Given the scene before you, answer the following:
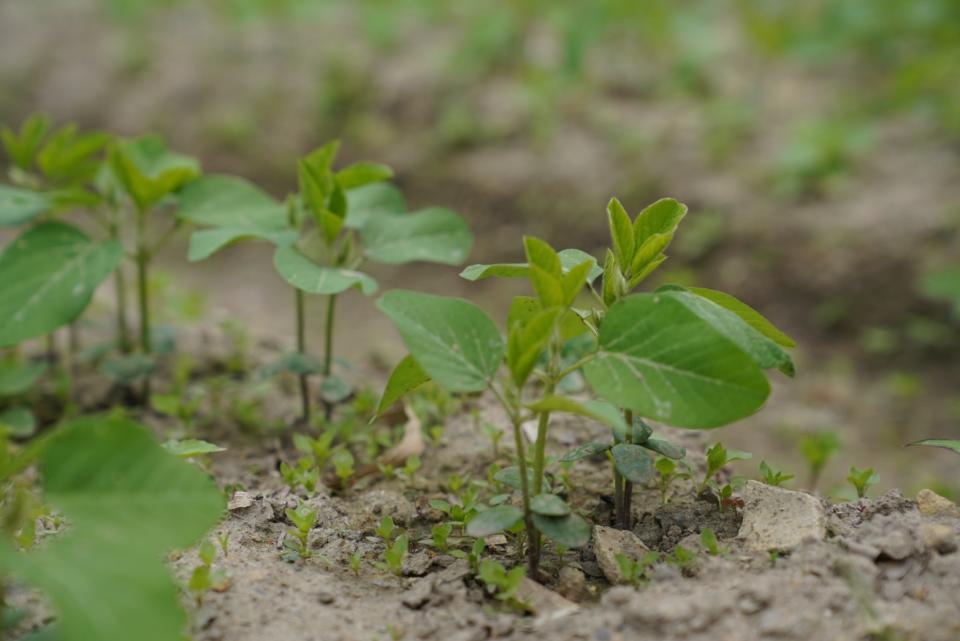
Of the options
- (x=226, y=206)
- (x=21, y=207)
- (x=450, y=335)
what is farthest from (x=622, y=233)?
(x=21, y=207)

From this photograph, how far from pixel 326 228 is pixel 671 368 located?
860mm

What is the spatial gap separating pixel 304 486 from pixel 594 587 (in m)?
0.65

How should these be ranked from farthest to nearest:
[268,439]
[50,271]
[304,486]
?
[268,439], [50,271], [304,486]

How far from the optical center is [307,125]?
4.90 meters

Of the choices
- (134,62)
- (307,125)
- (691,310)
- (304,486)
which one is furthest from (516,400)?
(134,62)

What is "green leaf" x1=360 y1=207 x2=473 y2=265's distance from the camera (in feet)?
6.40

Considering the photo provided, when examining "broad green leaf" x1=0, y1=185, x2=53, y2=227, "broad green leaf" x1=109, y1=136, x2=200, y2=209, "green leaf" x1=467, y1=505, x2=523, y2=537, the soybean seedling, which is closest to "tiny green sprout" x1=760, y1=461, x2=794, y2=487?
the soybean seedling

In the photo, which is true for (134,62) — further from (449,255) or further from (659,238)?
(659,238)

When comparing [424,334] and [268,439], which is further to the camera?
[268,439]

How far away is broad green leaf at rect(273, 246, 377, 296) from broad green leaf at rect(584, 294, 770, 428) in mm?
572

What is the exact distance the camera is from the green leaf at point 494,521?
4.27ft

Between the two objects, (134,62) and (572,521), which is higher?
(134,62)

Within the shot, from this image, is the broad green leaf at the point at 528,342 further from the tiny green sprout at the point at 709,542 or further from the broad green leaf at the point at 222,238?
the broad green leaf at the point at 222,238

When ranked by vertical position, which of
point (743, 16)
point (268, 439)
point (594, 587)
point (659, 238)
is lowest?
point (268, 439)
